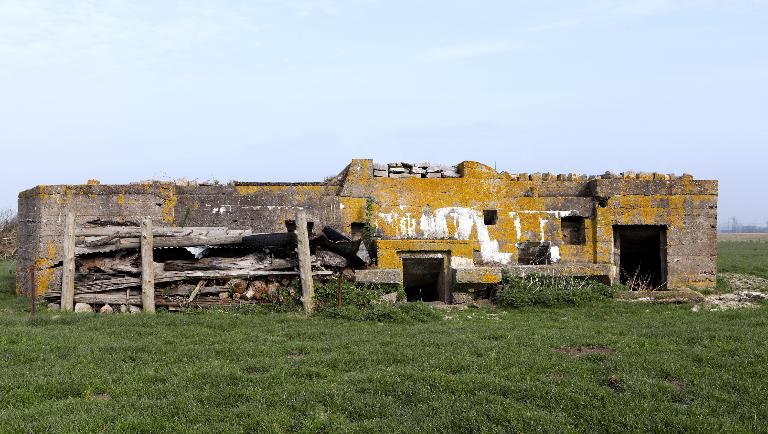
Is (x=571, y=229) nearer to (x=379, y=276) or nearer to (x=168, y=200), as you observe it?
(x=379, y=276)

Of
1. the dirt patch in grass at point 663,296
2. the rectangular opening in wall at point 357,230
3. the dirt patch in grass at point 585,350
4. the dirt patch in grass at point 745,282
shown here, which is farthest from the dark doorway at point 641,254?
the dirt patch in grass at point 585,350

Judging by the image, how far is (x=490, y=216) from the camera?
13977 millimetres

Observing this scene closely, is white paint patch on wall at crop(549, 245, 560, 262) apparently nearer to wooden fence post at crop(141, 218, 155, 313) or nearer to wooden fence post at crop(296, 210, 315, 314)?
wooden fence post at crop(296, 210, 315, 314)

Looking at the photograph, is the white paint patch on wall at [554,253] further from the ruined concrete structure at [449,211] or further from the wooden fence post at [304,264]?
the wooden fence post at [304,264]

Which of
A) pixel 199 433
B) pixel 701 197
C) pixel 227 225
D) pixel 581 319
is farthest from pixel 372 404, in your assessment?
pixel 701 197

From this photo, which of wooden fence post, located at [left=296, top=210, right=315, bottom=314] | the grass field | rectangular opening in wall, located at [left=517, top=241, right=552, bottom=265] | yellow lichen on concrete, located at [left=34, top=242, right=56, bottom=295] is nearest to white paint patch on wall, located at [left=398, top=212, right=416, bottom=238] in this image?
rectangular opening in wall, located at [left=517, top=241, right=552, bottom=265]

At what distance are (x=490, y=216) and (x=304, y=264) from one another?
15.4 ft

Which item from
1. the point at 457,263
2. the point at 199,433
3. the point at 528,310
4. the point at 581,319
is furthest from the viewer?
the point at 457,263

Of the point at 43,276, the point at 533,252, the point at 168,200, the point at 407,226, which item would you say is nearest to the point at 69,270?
the point at 43,276

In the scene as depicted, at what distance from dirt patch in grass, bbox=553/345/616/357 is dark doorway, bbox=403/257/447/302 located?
5.20 metres

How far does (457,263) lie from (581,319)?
10.1 feet

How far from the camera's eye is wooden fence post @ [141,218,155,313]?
11211mm

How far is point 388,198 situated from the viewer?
13.6 metres

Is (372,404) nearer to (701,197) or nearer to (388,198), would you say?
(388,198)
